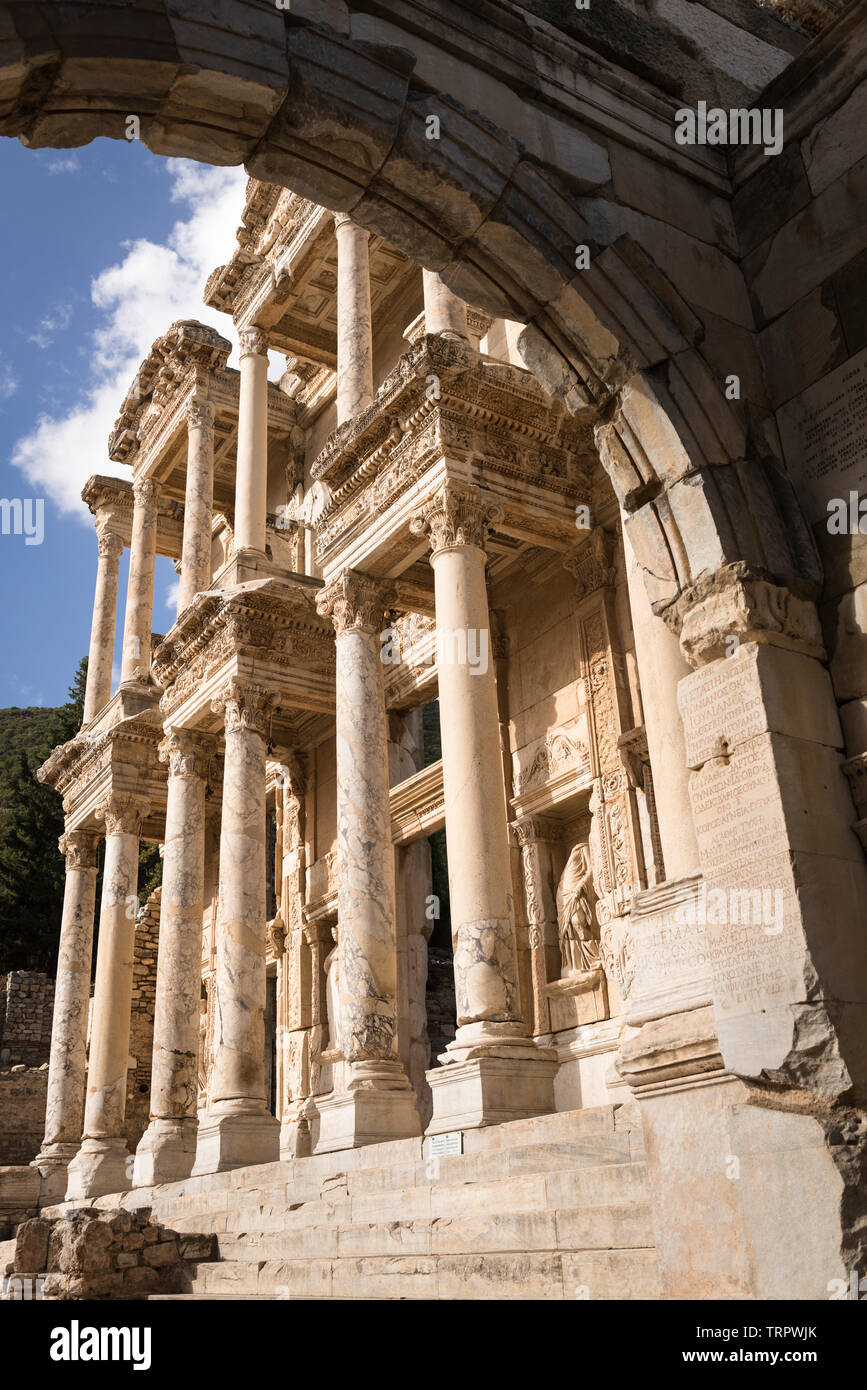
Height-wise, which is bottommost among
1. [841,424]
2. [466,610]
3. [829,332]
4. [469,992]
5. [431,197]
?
[469,992]

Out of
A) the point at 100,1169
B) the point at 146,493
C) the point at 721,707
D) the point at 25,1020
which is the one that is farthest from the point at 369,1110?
the point at 25,1020

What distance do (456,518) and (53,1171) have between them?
52.7ft

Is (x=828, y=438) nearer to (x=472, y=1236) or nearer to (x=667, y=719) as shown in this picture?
(x=667, y=719)

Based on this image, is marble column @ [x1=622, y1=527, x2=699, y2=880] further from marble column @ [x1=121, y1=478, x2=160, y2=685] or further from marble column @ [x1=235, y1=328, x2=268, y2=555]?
marble column @ [x1=121, y1=478, x2=160, y2=685]

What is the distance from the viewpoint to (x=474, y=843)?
12547 millimetres

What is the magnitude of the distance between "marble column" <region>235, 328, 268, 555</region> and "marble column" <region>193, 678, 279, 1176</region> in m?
2.81

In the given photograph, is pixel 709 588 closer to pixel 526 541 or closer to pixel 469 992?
pixel 469 992

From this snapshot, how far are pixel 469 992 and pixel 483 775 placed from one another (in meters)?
2.26

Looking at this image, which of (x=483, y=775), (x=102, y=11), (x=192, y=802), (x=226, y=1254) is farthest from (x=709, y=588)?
(x=192, y=802)

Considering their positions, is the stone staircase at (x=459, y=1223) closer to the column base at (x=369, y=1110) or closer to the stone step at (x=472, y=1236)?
the stone step at (x=472, y=1236)

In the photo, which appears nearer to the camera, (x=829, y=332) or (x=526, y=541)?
(x=829, y=332)

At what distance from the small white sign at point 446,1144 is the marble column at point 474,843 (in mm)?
177

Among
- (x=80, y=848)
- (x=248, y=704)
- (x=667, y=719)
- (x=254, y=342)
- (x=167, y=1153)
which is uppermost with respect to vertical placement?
(x=254, y=342)

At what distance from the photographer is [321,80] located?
6145 mm
